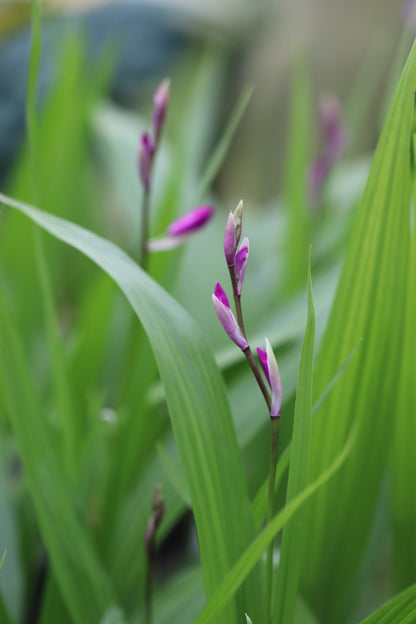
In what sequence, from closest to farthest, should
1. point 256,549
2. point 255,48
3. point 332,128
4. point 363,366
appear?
point 256,549
point 363,366
point 332,128
point 255,48

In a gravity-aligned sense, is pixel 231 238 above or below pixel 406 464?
above

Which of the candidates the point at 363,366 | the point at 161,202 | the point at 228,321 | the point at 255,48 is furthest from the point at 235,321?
the point at 255,48

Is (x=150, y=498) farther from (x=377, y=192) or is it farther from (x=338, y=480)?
(x=377, y=192)

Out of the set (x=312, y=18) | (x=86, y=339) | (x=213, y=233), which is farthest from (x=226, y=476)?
(x=312, y=18)

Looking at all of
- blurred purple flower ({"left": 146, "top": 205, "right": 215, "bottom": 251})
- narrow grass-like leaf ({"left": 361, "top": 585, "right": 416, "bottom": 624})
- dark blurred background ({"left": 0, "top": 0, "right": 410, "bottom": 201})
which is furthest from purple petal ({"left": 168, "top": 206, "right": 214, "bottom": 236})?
dark blurred background ({"left": 0, "top": 0, "right": 410, "bottom": 201})

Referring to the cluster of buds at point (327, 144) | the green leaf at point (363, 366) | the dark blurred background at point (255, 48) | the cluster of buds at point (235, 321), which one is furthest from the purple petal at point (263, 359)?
the dark blurred background at point (255, 48)

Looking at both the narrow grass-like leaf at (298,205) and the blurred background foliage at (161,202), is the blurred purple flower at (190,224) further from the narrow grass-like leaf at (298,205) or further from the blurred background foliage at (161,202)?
the narrow grass-like leaf at (298,205)

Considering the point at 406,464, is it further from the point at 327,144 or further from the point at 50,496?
the point at 327,144
